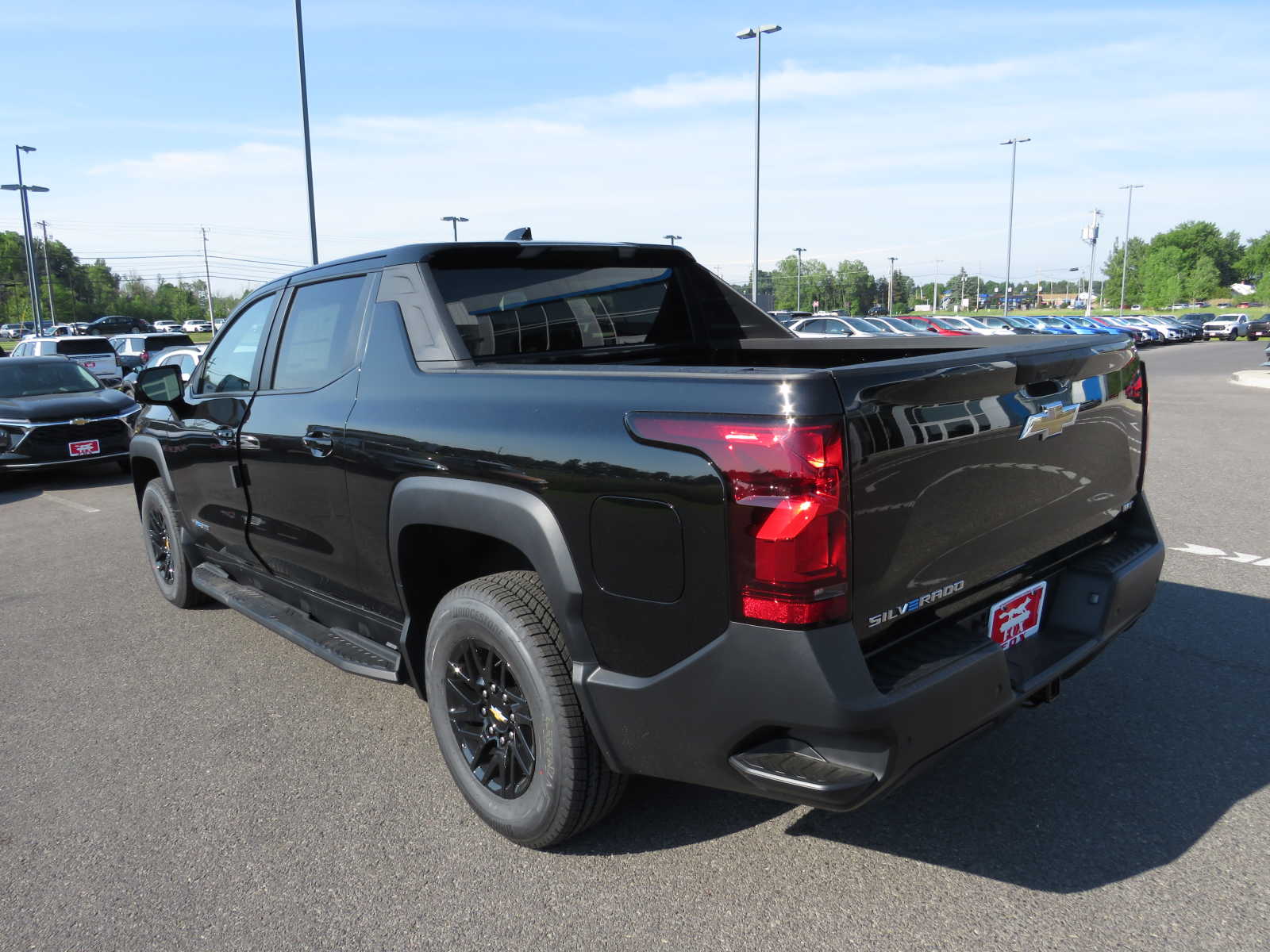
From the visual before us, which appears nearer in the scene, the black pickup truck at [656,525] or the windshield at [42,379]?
the black pickup truck at [656,525]

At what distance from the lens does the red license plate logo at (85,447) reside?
1032 centimetres

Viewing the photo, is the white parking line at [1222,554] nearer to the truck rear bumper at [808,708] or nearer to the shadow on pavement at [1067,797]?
the shadow on pavement at [1067,797]

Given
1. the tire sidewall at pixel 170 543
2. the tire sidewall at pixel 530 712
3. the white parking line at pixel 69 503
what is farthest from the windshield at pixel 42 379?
the tire sidewall at pixel 530 712

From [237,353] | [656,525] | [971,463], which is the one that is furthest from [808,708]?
[237,353]

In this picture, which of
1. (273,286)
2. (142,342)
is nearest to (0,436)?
(273,286)

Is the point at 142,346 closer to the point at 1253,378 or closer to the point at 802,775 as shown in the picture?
the point at 802,775

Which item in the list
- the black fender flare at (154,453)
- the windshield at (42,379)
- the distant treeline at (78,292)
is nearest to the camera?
the black fender flare at (154,453)

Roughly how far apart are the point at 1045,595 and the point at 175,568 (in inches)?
180

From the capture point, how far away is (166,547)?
550 centimetres

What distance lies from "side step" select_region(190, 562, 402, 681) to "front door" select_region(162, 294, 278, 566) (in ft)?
0.51

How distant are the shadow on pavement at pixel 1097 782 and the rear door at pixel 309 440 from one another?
6.60 feet

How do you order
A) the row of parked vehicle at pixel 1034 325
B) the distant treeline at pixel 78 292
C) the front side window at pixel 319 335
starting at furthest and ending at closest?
1. the distant treeline at pixel 78 292
2. the row of parked vehicle at pixel 1034 325
3. the front side window at pixel 319 335

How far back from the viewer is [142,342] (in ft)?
84.4

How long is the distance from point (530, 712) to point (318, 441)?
56.8 inches
